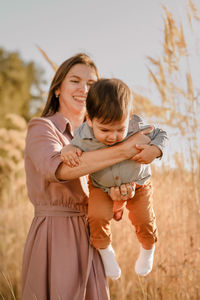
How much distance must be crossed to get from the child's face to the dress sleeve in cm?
22

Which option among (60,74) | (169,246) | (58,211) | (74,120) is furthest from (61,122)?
(169,246)

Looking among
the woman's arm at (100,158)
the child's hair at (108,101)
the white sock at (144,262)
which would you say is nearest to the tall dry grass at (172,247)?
the white sock at (144,262)

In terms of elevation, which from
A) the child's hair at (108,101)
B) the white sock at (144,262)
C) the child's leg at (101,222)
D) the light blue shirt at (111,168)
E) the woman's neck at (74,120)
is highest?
the woman's neck at (74,120)

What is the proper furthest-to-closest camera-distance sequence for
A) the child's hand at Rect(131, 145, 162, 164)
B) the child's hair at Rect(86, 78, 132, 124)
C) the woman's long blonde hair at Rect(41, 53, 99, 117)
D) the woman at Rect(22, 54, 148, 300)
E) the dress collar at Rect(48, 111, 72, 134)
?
the woman's long blonde hair at Rect(41, 53, 99, 117) < the dress collar at Rect(48, 111, 72, 134) < the woman at Rect(22, 54, 148, 300) < the child's hand at Rect(131, 145, 162, 164) < the child's hair at Rect(86, 78, 132, 124)

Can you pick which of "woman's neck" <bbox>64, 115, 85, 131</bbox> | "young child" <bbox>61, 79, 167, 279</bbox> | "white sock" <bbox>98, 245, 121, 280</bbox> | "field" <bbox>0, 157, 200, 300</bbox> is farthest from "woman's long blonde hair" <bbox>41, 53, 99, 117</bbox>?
"field" <bbox>0, 157, 200, 300</bbox>

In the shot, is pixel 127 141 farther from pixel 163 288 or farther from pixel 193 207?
pixel 163 288

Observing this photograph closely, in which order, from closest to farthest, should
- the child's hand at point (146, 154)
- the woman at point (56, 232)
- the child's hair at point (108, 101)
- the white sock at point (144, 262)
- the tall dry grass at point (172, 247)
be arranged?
the child's hair at point (108, 101)
the child's hand at point (146, 154)
the woman at point (56, 232)
the white sock at point (144, 262)
the tall dry grass at point (172, 247)

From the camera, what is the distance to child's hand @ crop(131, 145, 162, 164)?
1521 millimetres

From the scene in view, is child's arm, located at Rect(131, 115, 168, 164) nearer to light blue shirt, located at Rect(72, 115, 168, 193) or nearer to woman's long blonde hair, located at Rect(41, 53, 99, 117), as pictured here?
light blue shirt, located at Rect(72, 115, 168, 193)

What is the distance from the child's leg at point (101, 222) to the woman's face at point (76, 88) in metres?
0.56

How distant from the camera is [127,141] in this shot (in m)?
1.54

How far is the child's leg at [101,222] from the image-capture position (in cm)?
158

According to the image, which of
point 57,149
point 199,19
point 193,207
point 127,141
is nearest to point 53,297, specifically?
point 57,149

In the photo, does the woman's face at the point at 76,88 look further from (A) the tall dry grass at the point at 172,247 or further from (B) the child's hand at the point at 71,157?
(A) the tall dry grass at the point at 172,247
